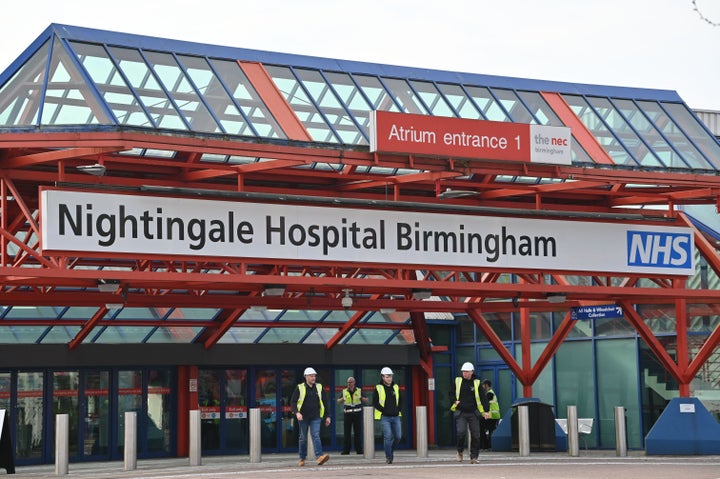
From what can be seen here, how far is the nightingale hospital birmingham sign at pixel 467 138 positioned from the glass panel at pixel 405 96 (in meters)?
2.08

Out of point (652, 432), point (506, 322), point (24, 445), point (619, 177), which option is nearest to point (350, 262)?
point (619, 177)

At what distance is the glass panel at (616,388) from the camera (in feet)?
96.7

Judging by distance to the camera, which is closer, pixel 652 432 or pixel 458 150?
pixel 458 150

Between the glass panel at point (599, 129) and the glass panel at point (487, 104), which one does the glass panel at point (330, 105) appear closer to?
the glass panel at point (487, 104)

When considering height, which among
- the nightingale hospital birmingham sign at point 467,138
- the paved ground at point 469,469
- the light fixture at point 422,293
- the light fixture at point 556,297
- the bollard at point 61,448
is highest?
the nightingale hospital birmingham sign at point 467,138

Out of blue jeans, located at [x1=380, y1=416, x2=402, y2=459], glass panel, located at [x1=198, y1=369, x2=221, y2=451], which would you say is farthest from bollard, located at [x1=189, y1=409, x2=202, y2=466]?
glass panel, located at [x1=198, y1=369, x2=221, y2=451]

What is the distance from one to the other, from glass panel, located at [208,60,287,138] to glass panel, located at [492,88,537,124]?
5.27 metres

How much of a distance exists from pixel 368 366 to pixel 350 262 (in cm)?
1191

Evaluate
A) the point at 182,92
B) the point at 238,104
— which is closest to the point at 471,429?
the point at 238,104

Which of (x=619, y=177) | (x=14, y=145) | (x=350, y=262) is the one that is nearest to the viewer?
(x=14, y=145)

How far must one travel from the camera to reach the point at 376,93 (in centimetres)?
2362

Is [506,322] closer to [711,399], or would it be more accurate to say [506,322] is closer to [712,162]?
[711,399]

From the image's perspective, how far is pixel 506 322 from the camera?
3362 centimetres

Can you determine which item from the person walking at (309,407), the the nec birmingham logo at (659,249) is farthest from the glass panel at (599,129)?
the person walking at (309,407)
